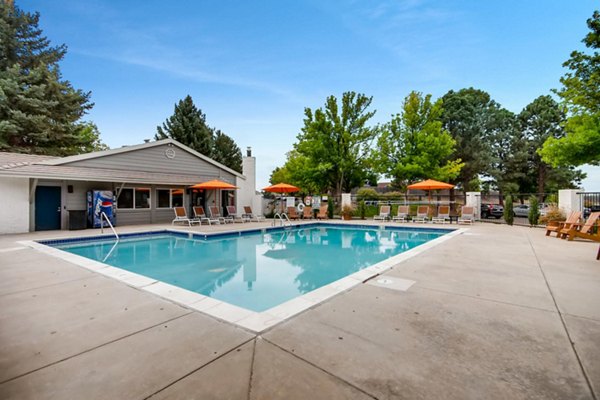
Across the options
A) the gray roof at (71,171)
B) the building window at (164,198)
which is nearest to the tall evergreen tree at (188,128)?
the building window at (164,198)

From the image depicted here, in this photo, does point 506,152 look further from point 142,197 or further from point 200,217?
point 142,197

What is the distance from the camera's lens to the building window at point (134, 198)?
13.4m

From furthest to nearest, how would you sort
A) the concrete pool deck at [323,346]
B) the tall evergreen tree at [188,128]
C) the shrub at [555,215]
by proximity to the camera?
1. the tall evergreen tree at [188,128]
2. the shrub at [555,215]
3. the concrete pool deck at [323,346]

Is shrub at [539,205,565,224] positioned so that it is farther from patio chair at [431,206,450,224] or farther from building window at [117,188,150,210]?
building window at [117,188,150,210]

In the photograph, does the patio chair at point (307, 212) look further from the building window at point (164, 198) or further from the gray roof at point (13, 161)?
the gray roof at point (13, 161)

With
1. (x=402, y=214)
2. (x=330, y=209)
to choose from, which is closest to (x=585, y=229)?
(x=402, y=214)

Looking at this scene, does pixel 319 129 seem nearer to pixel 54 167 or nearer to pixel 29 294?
pixel 54 167

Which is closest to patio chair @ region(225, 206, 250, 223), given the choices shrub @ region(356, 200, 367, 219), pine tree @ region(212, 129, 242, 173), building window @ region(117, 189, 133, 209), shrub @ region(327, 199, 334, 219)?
building window @ region(117, 189, 133, 209)

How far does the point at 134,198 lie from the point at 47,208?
3219 millimetres

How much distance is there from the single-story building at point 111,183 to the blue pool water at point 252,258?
3.31 metres

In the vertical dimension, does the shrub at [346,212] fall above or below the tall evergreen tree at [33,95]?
below

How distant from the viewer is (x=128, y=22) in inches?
430

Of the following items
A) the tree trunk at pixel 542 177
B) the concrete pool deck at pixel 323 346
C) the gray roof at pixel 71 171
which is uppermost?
the tree trunk at pixel 542 177

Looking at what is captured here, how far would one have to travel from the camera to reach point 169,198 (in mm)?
15227
